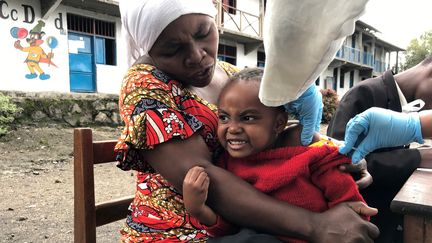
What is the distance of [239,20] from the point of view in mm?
A: 14188

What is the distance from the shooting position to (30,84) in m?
8.91

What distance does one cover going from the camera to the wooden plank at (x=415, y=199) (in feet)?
3.37

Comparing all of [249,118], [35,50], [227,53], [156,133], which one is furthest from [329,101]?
[156,133]

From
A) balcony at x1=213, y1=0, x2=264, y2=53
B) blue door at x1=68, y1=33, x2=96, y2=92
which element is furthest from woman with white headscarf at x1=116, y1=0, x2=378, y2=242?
balcony at x1=213, y1=0, x2=264, y2=53

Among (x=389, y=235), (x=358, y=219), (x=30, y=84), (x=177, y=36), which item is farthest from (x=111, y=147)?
(x=30, y=84)

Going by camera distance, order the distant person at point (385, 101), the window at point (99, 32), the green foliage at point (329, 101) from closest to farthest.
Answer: the distant person at point (385, 101) < the window at point (99, 32) < the green foliage at point (329, 101)

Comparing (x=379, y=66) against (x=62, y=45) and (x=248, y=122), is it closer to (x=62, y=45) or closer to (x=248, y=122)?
(x=62, y=45)

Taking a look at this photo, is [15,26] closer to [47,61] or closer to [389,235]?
[47,61]

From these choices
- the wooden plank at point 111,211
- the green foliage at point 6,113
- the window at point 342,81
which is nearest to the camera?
the wooden plank at point 111,211

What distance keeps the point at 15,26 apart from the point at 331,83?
18054 mm

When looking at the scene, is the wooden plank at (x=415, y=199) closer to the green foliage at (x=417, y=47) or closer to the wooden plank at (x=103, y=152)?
the wooden plank at (x=103, y=152)

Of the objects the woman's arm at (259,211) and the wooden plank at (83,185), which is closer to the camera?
the woman's arm at (259,211)

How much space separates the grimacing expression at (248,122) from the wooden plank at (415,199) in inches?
15.7

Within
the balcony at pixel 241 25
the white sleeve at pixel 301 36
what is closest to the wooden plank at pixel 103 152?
the white sleeve at pixel 301 36
